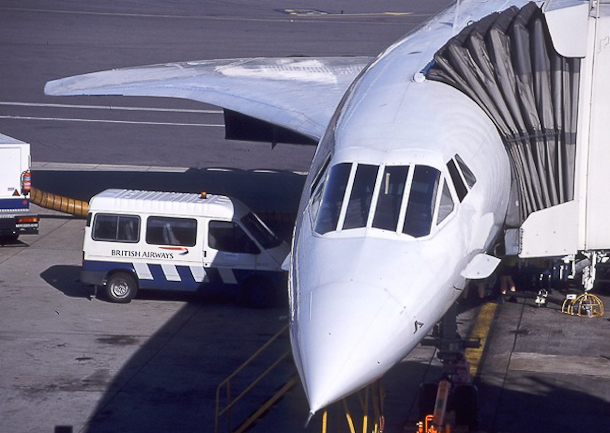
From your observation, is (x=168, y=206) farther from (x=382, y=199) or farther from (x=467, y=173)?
(x=382, y=199)

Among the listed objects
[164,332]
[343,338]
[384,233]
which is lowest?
[164,332]

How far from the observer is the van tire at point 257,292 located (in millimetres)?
23656

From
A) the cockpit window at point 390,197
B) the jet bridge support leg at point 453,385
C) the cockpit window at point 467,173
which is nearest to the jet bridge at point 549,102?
the cockpit window at point 467,173

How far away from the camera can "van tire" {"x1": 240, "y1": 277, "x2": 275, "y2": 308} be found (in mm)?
23656

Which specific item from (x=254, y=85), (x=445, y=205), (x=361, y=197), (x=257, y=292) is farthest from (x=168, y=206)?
(x=445, y=205)

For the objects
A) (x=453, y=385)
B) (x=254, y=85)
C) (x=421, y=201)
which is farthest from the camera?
(x=254, y=85)

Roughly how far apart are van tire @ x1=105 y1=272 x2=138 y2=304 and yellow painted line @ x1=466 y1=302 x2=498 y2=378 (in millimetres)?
7414

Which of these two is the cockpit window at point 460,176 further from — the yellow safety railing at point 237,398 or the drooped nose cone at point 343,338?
the yellow safety railing at point 237,398

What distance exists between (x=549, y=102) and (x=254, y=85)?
1234cm

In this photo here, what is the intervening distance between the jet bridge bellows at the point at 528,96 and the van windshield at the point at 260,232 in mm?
8776

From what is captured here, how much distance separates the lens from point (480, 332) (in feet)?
73.0

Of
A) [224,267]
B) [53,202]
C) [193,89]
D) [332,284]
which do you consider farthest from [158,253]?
[332,284]

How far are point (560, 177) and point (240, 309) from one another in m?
10.0

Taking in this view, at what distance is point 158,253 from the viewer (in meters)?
23.8
